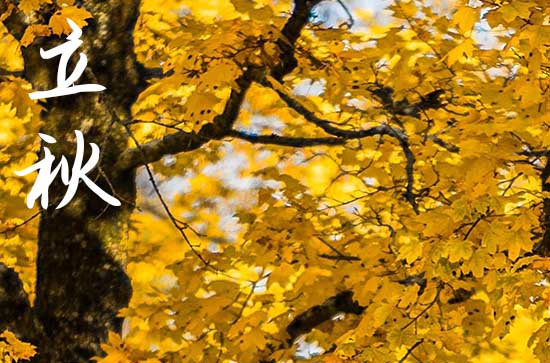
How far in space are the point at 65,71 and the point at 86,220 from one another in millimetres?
932

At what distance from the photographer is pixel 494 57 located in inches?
151

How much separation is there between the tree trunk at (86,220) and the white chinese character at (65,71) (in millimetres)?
52

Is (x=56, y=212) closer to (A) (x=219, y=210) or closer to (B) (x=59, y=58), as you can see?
(B) (x=59, y=58)

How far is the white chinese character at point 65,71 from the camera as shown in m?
5.18

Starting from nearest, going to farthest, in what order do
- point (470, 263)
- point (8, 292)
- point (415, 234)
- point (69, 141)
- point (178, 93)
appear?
point (470, 263)
point (415, 234)
point (8, 292)
point (69, 141)
point (178, 93)

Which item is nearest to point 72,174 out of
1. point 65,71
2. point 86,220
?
point 86,220

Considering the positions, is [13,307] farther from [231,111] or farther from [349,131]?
[349,131]

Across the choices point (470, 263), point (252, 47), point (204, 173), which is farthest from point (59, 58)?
point (470, 263)

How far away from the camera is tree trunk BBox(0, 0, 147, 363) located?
514cm

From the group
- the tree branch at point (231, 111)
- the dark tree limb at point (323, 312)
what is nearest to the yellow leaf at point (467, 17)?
the tree branch at point (231, 111)

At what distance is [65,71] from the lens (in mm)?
5254

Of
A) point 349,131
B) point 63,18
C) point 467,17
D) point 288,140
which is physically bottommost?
point 288,140

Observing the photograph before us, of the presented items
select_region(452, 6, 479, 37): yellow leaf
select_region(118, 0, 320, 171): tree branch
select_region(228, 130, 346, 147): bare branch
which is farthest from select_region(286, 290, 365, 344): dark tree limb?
select_region(452, 6, 479, 37): yellow leaf

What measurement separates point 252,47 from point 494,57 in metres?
1.11
